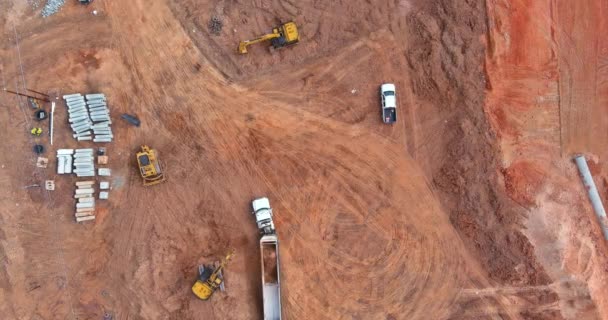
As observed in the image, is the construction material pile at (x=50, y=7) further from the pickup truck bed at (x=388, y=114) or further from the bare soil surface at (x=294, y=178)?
the pickup truck bed at (x=388, y=114)

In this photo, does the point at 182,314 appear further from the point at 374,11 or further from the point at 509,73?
the point at 509,73

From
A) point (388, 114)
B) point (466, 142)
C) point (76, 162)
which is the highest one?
point (388, 114)

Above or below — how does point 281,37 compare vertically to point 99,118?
above

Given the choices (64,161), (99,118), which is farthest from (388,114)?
(64,161)

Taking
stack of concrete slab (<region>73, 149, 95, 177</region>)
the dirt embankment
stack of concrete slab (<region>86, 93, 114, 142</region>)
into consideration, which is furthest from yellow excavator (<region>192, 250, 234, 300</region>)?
the dirt embankment

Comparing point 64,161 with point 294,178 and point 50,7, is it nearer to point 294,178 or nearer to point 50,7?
point 50,7

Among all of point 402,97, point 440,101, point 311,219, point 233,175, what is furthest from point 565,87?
point 233,175

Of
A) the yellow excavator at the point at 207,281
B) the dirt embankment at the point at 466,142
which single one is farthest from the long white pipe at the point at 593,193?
the yellow excavator at the point at 207,281

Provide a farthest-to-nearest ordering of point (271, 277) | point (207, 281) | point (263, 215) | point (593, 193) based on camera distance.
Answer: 1. point (593, 193)
2. point (271, 277)
3. point (263, 215)
4. point (207, 281)
